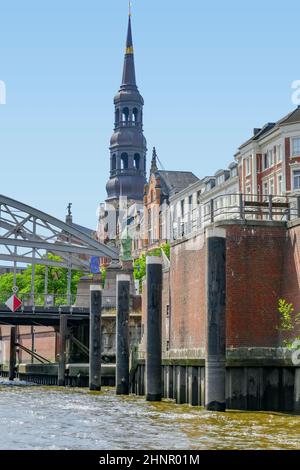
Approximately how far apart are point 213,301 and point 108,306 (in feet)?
144

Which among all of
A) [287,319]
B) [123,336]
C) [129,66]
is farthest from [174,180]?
[287,319]

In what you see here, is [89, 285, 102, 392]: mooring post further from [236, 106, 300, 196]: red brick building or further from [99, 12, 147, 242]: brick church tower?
[99, 12, 147, 242]: brick church tower

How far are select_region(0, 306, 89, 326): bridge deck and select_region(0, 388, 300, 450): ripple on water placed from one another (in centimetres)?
3041

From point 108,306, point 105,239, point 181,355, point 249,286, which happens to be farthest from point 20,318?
point 105,239

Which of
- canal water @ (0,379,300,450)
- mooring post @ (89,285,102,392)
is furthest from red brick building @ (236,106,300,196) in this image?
canal water @ (0,379,300,450)

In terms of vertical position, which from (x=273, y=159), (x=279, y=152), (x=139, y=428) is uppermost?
(x=279, y=152)

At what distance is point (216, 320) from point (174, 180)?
102m

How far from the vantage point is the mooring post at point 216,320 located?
34.2 m

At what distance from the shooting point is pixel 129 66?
167875 millimetres

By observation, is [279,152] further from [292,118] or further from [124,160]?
[124,160]

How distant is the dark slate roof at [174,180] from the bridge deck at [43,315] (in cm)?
5740

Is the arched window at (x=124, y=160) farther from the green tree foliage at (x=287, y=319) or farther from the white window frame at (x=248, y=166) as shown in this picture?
the green tree foliage at (x=287, y=319)

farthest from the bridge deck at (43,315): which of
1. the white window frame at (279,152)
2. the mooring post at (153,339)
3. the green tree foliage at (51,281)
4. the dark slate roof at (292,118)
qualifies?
the green tree foliage at (51,281)

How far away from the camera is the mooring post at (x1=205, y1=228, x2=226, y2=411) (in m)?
34.2
